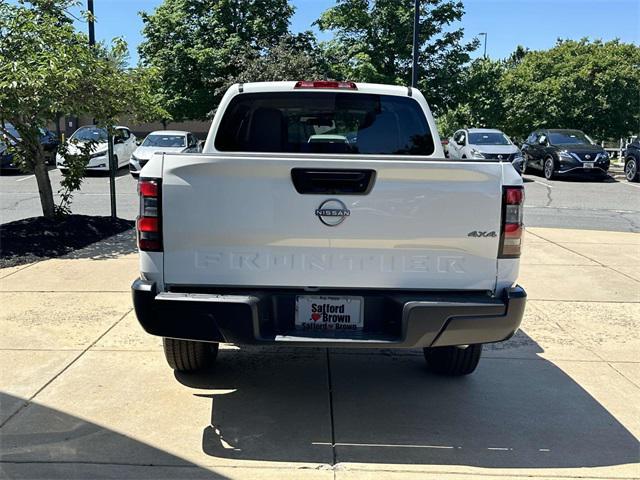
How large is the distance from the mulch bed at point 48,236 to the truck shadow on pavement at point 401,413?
4332 millimetres

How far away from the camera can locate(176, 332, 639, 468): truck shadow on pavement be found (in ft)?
11.5

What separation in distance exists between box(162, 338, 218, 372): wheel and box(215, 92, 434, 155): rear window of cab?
59.1 inches

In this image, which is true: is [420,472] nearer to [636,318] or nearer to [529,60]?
[636,318]

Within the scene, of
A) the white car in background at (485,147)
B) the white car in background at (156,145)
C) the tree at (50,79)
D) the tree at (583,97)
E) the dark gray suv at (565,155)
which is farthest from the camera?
the tree at (583,97)

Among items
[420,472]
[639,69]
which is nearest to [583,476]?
[420,472]

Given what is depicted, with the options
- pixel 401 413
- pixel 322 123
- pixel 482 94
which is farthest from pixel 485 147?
pixel 401 413

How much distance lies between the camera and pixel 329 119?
5.08 meters

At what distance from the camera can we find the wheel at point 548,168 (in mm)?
20411

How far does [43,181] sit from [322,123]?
239 inches

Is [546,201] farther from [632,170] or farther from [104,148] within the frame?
[104,148]

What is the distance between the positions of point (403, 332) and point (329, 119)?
227cm

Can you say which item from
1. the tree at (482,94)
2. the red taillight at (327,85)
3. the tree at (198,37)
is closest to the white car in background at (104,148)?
the tree at (198,37)

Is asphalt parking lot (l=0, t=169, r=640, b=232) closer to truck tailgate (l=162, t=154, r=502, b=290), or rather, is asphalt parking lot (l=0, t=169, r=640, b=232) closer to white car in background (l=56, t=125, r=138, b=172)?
white car in background (l=56, t=125, r=138, b=172)

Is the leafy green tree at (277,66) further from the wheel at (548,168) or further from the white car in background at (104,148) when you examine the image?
the wheel at (548,168)
